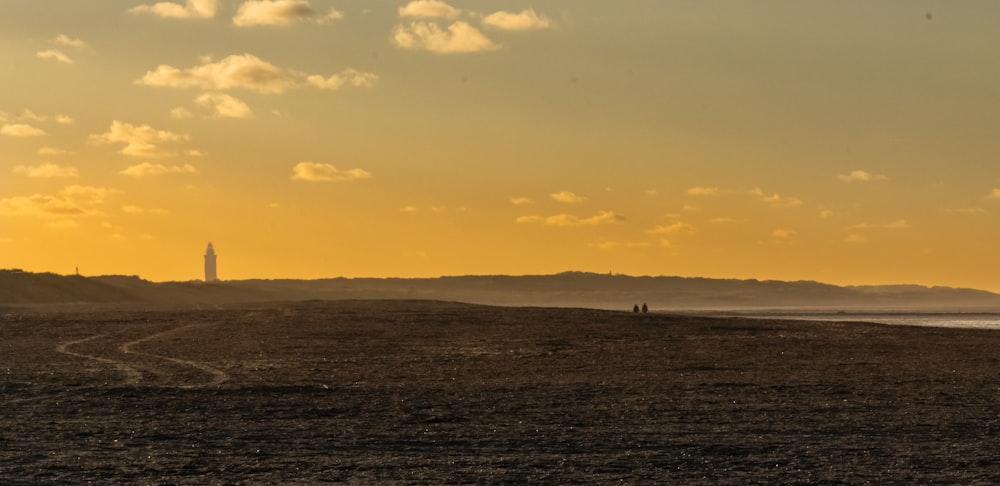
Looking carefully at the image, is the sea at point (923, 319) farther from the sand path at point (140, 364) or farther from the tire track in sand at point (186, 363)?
the sand path at point (140, 364)

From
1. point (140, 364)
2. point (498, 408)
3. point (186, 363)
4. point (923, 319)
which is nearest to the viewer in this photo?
point (498, 408)

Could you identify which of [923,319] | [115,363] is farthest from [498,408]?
[923,319]

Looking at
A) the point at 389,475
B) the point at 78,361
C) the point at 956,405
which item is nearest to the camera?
the point at 389,475

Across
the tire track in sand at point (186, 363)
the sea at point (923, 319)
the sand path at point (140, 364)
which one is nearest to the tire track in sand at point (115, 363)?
the sand path at point (140, 364)

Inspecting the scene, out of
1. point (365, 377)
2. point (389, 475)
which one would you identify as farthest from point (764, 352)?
point (389, 475)

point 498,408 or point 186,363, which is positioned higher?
point 186,363

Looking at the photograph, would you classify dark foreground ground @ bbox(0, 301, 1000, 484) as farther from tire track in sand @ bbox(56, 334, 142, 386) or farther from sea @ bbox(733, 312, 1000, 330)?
sea @ bbox(733, 312, 1000, 330)

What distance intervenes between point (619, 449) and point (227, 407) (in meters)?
7.97

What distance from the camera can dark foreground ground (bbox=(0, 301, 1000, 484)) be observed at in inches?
590

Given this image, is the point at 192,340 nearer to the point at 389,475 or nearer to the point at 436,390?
the point at 436,390

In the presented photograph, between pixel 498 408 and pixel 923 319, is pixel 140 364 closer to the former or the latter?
pixel 498 408

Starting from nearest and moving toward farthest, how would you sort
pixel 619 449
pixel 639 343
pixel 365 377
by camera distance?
pixel 619 449 → pixel 365 377 → pixel 639 343

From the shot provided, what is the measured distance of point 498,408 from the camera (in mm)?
20938

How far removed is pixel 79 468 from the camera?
15.0 metres
